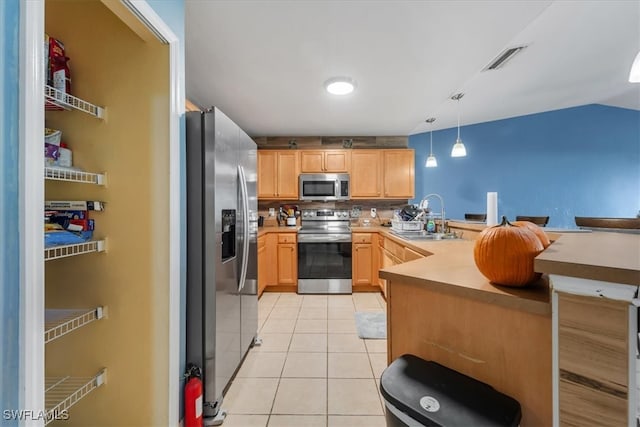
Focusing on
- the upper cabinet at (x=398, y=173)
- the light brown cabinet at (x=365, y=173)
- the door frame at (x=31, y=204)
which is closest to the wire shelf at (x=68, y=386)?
the door frame at (x=31, y=204)

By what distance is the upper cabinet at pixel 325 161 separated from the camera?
13.0 feet

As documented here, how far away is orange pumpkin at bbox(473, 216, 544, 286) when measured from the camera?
796 mm

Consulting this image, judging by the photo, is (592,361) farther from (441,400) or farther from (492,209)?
(492,209)

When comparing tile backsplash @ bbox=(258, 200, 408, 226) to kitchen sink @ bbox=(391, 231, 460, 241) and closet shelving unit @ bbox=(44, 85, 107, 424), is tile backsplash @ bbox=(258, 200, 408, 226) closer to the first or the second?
kitchen sink @ bbox=(391, 231, 460, 241)

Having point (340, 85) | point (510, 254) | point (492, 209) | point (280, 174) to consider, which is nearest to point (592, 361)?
point (510, 254)

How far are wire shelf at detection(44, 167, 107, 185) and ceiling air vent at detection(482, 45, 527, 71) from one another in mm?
2889

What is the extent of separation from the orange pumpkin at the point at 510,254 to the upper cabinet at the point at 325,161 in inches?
127

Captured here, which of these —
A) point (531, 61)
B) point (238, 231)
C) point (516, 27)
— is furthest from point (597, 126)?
point (238, 231)

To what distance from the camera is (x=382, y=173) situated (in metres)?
3.98

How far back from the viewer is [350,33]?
1698 mm

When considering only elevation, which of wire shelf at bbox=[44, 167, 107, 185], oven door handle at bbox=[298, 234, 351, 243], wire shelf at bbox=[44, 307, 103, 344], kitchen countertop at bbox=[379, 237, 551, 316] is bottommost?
wire shelf at bbox=[44, 307, 103, 344]

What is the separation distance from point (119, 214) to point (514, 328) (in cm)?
167

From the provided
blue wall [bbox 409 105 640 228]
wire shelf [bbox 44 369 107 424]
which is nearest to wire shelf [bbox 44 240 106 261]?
wire shelf [bbox 44 369 107 424]

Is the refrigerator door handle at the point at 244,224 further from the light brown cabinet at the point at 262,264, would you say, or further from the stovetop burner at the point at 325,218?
the stovetop burner at the point at 325,218
